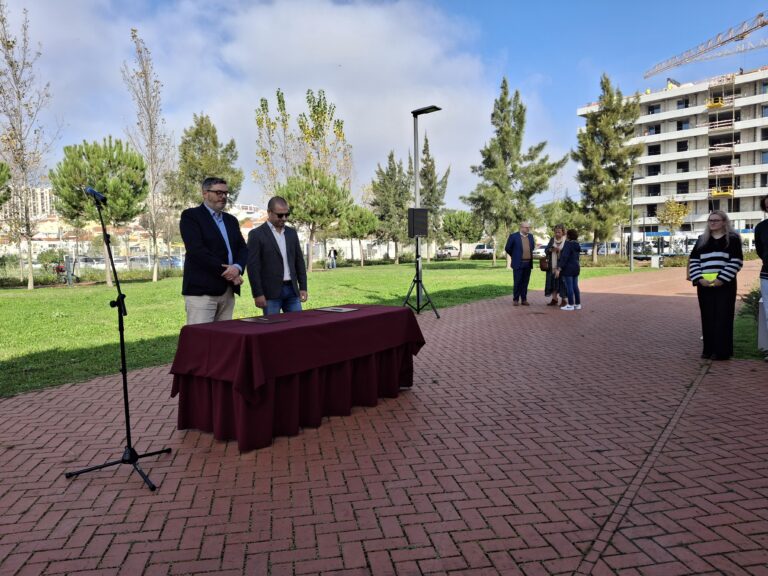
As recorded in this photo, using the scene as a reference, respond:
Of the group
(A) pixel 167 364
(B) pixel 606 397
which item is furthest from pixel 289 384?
(A) pixel 167 364

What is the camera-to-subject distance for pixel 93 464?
4.10 metres

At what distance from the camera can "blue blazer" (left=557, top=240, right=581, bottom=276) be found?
40.7 feet

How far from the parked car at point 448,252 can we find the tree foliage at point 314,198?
3071 centimetres

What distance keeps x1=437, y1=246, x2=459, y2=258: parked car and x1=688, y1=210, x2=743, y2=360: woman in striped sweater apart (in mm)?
60465

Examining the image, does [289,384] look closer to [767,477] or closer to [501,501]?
[501,501]

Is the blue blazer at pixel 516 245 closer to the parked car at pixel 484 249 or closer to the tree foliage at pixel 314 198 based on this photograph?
the tree foliage at pixel 314 198

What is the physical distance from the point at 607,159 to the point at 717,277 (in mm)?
33873

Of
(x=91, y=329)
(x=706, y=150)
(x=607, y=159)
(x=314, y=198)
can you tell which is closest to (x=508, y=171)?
(x=607, y=159)

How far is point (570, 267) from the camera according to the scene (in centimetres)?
1264

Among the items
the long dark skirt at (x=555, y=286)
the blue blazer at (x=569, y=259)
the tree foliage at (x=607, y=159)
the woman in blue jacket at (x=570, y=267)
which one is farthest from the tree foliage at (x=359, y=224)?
the blue blazer at (x=569, y=259)

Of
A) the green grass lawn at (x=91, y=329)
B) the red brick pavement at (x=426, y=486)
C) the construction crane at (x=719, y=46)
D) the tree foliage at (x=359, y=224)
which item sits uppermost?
the construction crane at (x=719, y=46)

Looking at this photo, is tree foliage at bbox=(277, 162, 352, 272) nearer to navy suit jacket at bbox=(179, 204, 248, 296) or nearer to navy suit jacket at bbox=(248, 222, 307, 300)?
navy suit jacket at bbox=(248, 222, 307, 300)

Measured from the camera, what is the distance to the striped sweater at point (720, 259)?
6898mm

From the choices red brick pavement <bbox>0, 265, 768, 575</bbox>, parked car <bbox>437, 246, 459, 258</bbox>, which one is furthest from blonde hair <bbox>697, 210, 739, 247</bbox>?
parked car <bbox>437, 246, 459, 258</bbox>
